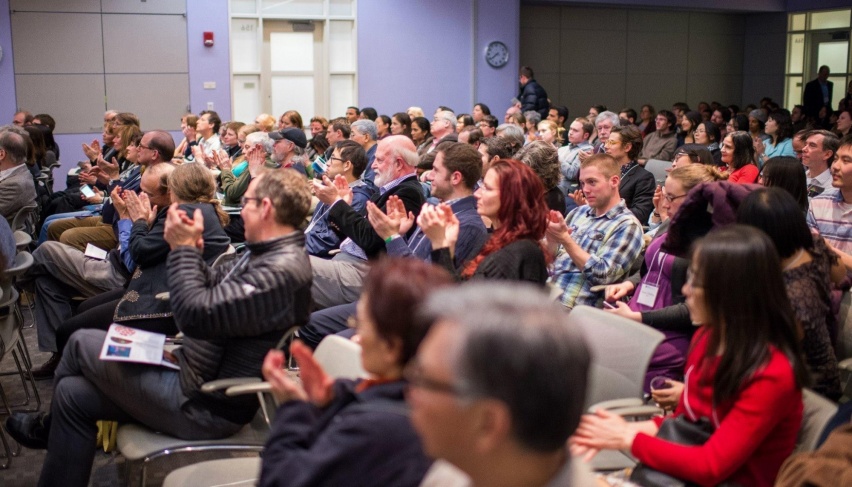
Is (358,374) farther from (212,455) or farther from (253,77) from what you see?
(253,77)

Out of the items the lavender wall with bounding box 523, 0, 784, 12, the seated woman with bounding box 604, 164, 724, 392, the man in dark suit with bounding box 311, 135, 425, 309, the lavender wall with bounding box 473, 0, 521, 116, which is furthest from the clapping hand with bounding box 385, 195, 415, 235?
the lavender wall with bounding box 523, 0, 784, 12

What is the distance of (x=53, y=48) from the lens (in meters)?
11.7

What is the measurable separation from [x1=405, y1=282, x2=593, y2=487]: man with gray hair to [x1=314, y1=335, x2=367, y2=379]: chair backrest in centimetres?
115

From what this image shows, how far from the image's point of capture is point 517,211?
130 inches

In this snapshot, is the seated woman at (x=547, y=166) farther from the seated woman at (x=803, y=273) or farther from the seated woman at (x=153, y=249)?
the seated woman at (x=803, y=273)

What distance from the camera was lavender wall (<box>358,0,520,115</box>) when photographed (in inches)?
527

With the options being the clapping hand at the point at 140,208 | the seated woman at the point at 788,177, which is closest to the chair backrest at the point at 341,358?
the clapping hand at the point at 140,208

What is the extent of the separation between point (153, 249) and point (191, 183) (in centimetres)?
37

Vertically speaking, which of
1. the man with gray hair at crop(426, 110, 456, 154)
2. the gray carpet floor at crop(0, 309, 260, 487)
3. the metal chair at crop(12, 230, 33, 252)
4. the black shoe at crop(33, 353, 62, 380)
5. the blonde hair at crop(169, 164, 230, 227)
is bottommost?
the gray carpet floor at crop(0, 309, 260, 487)

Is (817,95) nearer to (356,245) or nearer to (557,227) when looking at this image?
(356,245)

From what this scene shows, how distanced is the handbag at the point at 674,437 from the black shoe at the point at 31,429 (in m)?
2.22

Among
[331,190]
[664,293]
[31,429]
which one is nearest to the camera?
[31,429]

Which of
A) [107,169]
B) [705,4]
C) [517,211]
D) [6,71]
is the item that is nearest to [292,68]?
[6,71]

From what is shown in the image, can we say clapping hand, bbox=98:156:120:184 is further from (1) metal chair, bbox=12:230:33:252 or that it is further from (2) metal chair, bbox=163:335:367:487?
(2) metal chair, bbox=163:335:367:487
